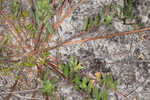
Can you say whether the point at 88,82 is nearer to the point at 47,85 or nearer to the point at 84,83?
the point at 84,83

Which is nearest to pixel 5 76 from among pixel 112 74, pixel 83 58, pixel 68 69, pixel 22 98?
pixel 22 98

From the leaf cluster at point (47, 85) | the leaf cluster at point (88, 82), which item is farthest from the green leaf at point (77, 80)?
the leaf cluster at point (47, 85)

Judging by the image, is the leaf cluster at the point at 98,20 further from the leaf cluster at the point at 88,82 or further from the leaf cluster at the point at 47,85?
the leaf cluster at the point at 47,85

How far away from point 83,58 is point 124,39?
0.97ft

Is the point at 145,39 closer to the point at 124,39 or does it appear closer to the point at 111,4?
the point at 124,39

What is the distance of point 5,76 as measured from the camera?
113cm

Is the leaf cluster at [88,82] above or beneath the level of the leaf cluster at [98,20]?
beneath

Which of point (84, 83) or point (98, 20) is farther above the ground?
point (98, 20)

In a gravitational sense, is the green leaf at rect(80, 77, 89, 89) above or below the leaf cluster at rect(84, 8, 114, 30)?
below

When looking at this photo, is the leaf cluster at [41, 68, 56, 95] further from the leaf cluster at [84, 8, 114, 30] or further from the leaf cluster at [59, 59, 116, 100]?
the leaf cluster at [84, 8, 114, 30]

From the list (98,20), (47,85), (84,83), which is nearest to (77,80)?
(84,83)

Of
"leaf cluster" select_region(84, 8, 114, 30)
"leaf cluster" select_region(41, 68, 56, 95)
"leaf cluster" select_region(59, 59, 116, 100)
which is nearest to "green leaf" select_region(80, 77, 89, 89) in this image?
"leaf cluster" select_region(59, 59, 116, 100)

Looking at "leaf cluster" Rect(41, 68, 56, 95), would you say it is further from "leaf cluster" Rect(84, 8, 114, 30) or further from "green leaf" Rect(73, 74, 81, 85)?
"leaf cluster" Rect(84, 8, 114, 30)

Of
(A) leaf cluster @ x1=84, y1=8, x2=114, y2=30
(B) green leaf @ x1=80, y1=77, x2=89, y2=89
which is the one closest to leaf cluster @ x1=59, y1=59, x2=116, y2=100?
(B) green leaf @ x1=80, y1=77, x2=89, y2=89
